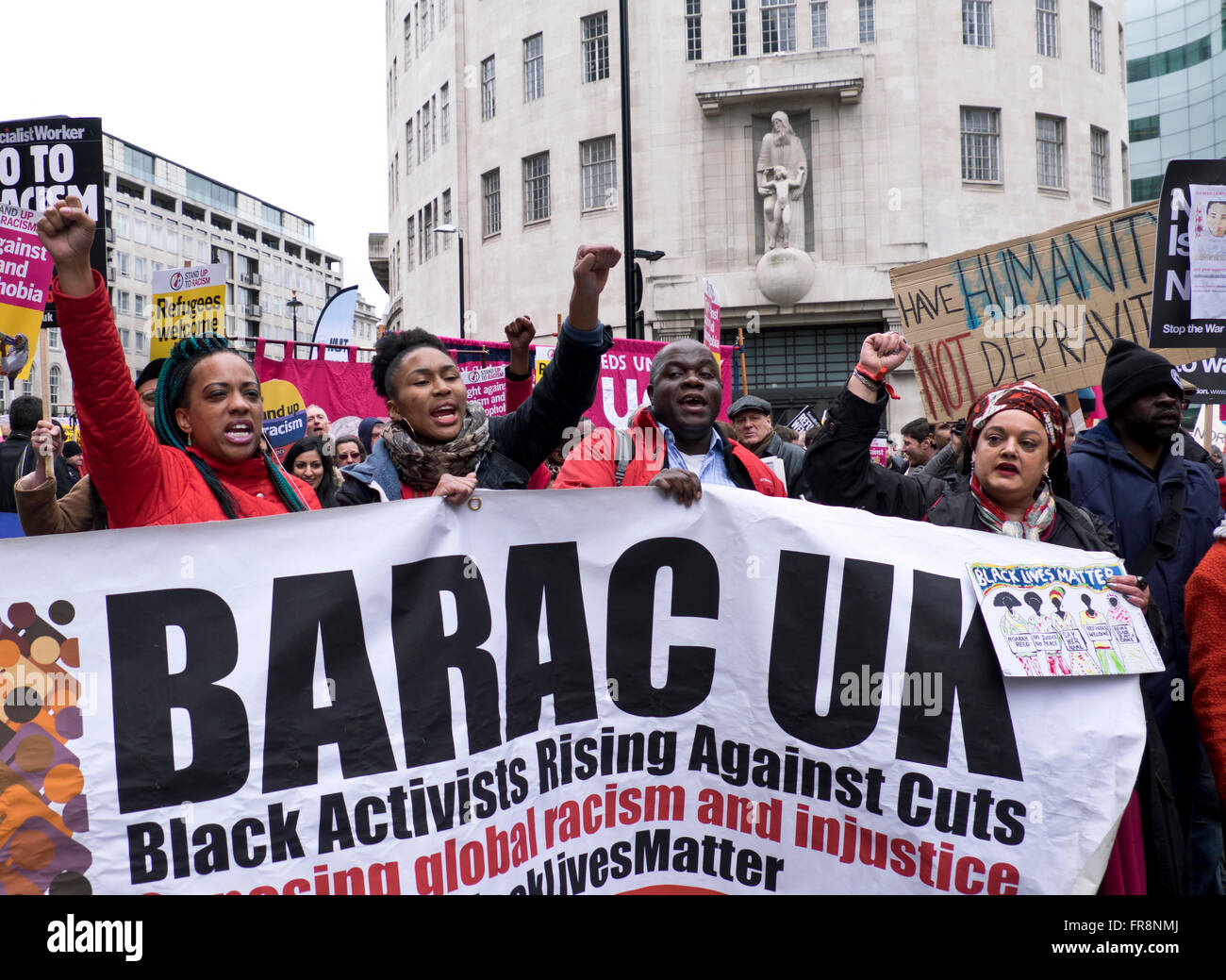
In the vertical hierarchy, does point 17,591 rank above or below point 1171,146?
below

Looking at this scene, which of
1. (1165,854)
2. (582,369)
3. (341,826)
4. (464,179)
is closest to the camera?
(341,826)

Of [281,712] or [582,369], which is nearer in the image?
[281,712]

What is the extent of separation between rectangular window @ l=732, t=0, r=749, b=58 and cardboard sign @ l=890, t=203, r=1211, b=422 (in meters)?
21.2

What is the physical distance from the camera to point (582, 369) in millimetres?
3229

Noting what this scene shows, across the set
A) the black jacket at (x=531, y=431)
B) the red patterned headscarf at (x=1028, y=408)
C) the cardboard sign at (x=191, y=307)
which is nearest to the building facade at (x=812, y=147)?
the cardboard sign at (x=191, y=307)

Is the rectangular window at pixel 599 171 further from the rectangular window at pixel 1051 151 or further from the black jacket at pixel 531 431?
the black jacket at pixel 531 431

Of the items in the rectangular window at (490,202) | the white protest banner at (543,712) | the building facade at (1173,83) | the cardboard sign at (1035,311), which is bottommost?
the white protest banner at (543,712)

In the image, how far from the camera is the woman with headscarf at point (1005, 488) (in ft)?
8.86

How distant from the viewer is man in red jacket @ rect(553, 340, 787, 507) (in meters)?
3.40

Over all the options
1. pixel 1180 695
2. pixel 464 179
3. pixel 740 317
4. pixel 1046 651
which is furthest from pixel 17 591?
pixel 464 179

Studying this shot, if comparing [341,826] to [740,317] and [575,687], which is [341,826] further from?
[740,317]

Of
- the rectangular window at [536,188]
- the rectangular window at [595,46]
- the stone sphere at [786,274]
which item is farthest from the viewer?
the rectangular window at [536,188]

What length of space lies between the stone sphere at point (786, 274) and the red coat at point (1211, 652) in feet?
71.9

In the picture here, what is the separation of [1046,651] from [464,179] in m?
28.8
